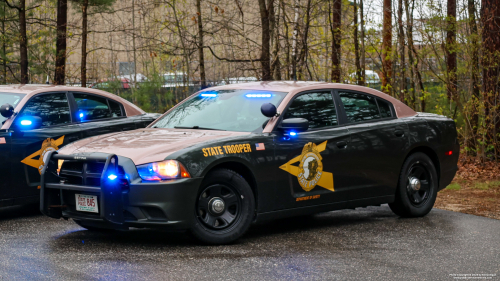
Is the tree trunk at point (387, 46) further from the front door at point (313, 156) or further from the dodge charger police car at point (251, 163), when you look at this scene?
the front door at point (313, 156)

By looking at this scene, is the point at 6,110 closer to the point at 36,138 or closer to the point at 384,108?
the point at 36,138

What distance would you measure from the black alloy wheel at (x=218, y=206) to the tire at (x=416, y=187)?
2.65 metres

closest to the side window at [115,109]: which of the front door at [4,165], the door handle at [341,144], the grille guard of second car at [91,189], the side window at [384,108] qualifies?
the front door at [4,165]

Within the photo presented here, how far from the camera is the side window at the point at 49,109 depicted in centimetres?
790

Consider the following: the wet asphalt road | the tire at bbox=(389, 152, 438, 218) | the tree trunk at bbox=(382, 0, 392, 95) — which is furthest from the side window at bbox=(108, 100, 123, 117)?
the tree trunk at bbox=(382, 0, 392, 95)

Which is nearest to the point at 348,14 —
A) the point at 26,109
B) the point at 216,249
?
the point at 26,109

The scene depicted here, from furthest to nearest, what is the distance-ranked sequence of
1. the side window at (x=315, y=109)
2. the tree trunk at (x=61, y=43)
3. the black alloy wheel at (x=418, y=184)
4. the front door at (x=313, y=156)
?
the tree trunk at (x=61, y=43) < the black alloy wheel at (x=418, y=184) < the side window at (x=315, y=109) < the front door at (x=313, y=156)

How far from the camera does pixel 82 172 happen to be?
5.77 metres

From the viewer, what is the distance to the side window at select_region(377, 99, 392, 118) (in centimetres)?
776

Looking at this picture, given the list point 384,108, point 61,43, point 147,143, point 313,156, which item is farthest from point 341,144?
point 61,43

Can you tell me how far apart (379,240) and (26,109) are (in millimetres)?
4519

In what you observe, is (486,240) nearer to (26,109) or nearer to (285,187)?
(285,187)

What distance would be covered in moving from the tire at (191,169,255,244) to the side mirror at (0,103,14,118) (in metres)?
3.09

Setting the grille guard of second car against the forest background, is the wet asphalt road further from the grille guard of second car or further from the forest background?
the forest background
